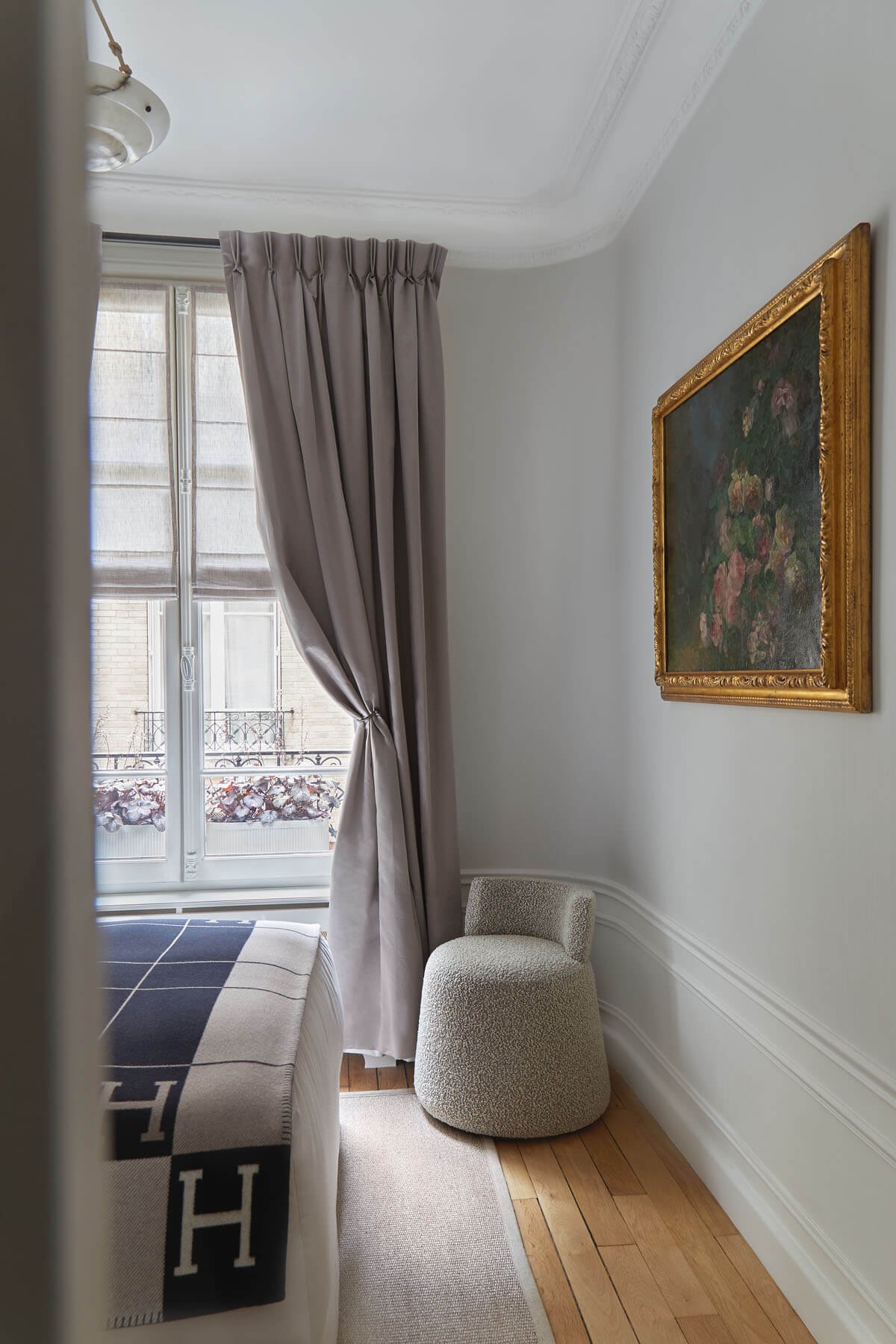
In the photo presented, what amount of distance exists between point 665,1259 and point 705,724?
1217 millimetres

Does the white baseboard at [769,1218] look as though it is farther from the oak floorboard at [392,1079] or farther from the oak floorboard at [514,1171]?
the oak floorboard at [392,1079]

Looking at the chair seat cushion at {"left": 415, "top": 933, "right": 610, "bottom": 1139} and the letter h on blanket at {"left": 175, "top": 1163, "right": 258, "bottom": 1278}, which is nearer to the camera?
the letter h on blanket at {"left": 175, "top": 1163, "right": 258, "bottom": 1278}

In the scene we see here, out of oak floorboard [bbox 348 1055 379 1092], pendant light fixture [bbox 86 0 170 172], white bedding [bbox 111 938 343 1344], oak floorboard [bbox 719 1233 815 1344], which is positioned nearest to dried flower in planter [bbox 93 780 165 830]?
oak floorboard [bbox 348 1055 379 1092]

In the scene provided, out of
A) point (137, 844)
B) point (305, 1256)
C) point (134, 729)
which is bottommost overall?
point (305, 1256)

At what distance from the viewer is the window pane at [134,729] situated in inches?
125

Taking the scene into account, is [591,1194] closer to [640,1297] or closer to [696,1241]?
[696,1241]

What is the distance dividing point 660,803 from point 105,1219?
8.79 feet

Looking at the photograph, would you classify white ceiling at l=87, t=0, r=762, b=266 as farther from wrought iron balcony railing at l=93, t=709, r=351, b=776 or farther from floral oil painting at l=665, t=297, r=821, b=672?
wrought iron balcony railing at l=93, t=709, r=351, b=776

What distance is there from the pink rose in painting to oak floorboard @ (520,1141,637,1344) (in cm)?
178

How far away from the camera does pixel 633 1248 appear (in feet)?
6.55

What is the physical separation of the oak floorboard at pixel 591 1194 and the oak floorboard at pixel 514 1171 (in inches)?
3.9

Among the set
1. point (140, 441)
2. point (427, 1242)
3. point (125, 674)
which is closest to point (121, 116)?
point (140, 441)

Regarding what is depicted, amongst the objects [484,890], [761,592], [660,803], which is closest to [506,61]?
[761,592]

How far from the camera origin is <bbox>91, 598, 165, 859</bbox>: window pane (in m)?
3.19
